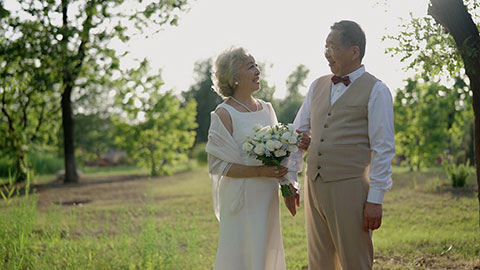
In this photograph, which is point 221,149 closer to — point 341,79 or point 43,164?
point 341,79

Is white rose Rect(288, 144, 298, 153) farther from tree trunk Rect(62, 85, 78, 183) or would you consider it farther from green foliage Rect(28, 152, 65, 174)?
green foliage Rect(28, 152, 65, 174)

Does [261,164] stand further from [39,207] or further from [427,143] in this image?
[427,143]

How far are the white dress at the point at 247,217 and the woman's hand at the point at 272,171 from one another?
0.43 feet

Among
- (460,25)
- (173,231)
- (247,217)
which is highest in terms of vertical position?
(460,25)

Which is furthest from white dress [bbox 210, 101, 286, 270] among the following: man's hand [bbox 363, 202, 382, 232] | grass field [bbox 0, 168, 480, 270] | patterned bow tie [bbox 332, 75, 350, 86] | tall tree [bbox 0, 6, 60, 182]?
tall tree [bbox 0, 6, 60, 182]

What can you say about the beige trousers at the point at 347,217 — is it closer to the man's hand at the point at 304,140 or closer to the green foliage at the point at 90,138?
the man's hand at the point at 304,140

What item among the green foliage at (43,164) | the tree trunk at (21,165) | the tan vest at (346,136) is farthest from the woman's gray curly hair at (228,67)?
the green foliage at (43,164)

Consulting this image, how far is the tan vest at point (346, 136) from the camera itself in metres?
3.00

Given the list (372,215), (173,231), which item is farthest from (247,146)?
(173,231)

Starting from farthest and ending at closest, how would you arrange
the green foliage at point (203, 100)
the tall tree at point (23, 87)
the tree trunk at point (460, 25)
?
the green foliage at point (203, 100) → the tall tree at point (23, 87) → the tree trunk at point (460, 25)

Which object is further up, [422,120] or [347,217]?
[422,120]

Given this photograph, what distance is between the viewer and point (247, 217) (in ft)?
11.3

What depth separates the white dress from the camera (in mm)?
3379

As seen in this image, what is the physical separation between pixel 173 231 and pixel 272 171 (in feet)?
12.0
